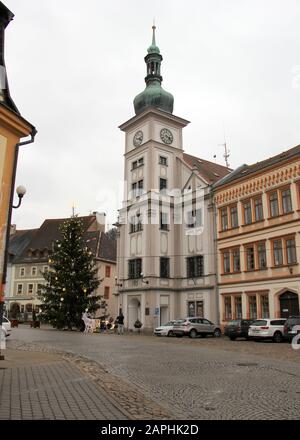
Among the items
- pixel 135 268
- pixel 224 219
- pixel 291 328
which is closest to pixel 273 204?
pixel 224 219

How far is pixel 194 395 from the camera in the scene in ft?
30.7

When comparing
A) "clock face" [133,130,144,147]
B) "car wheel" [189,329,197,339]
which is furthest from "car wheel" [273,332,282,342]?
"clock face" [133,130,144,147]

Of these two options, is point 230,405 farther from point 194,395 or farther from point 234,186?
point 234,186

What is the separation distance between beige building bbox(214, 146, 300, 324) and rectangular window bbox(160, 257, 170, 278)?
6344 mm

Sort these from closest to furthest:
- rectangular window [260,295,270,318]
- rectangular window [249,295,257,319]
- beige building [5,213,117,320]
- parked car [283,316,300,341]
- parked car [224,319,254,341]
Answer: parked car [283,316,300,341] < parked car [224,319,254,341] < rectangular window [260,295,270,318] < rectangular window [249,295,257,319] < beige building [5,213,117,320]

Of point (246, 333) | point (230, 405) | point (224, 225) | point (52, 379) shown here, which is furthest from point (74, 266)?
point (230, 405)

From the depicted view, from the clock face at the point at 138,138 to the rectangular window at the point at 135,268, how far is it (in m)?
12.8

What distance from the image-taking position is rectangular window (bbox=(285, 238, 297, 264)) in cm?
3299

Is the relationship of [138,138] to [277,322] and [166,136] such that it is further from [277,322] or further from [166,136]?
[277,322]

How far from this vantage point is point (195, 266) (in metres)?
42.6

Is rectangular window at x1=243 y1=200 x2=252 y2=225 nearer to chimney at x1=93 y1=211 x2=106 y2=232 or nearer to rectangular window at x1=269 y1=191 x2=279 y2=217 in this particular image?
rectangular window at x1=269 y1=191 x2=279 y2=217

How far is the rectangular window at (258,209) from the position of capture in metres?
36.4
